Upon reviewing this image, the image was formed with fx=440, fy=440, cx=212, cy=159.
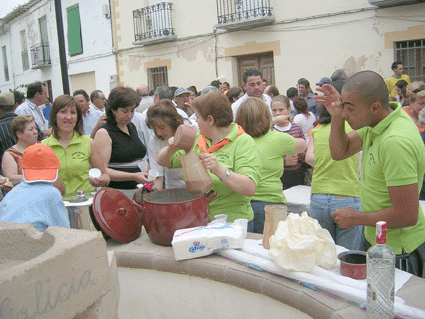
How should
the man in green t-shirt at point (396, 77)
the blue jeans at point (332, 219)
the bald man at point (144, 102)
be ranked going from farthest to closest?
1. the man in green t-shirt at point (396, 77)
2. the bald man at point (144, 102)
3. the blue jeans at point (332, 219)

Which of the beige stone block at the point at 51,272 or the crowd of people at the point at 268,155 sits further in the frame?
the crowd of people at the point at 268,155

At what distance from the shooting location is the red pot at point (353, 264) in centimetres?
162

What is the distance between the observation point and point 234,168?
2.30m

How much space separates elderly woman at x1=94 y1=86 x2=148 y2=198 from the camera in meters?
3.30

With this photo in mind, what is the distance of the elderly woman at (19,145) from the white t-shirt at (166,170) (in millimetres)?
1385

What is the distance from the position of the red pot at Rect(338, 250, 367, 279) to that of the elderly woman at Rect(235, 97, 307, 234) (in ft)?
3.60

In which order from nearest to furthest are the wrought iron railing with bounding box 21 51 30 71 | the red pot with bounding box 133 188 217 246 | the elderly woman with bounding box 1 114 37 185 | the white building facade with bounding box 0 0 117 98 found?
the red pot with bounding box 133 188 217 246, the elderly woman with bounding box 1 114 37 185, the white building facade with bounding box 0 0 117 98, the wrought iron railing with bounding box 21 51 30 71

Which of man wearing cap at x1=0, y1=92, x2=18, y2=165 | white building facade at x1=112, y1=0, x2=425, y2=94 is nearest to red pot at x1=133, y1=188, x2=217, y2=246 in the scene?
man wearing cap at x1=0, y1=92, x2=18, y2=165

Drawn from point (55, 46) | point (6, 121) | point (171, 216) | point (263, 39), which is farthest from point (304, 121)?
point (55, 46)

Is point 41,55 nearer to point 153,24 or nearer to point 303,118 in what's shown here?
point 153,24

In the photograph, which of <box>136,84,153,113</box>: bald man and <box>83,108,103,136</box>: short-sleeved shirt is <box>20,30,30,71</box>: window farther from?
<box>83,108,103,136</box>: short-sleeved shirt

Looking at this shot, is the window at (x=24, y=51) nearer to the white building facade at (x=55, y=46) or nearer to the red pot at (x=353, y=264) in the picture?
the white building facade at (x=55, y=46)

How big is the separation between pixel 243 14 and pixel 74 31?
8994mm

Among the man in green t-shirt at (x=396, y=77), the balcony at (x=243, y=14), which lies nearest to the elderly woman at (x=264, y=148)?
the man in green t-shirt at (x=396, y=77)
